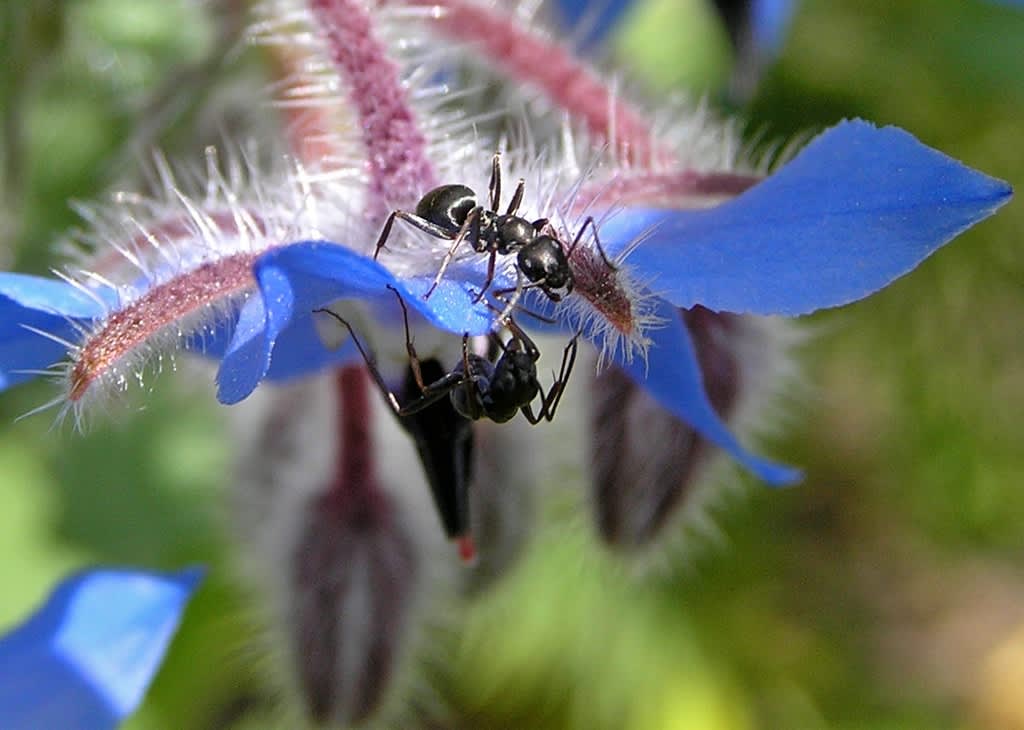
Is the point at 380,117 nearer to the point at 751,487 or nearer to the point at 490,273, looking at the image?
the point at 490,273

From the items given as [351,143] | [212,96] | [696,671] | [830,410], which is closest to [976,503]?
[830,410]

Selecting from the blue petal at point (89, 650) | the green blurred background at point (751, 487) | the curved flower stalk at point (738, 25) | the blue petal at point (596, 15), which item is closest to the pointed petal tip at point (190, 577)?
the blue petal at point (89, 650)

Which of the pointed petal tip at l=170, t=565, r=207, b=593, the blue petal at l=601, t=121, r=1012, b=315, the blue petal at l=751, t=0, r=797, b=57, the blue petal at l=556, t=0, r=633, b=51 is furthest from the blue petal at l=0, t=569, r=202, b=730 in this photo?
the blue petal at l=556, t=0, r=633, b=51

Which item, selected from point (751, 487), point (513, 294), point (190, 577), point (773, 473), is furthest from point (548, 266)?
point (751, 487)

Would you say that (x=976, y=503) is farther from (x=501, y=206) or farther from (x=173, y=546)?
(x=501, y=206)

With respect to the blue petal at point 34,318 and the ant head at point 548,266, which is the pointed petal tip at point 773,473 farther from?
the blue petal at point 34,318

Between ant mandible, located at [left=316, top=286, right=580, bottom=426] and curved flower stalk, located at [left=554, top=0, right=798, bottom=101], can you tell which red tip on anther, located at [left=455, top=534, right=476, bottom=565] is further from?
curved flower stalk, located at [left=554, top=0, right=798, bottom=101]
